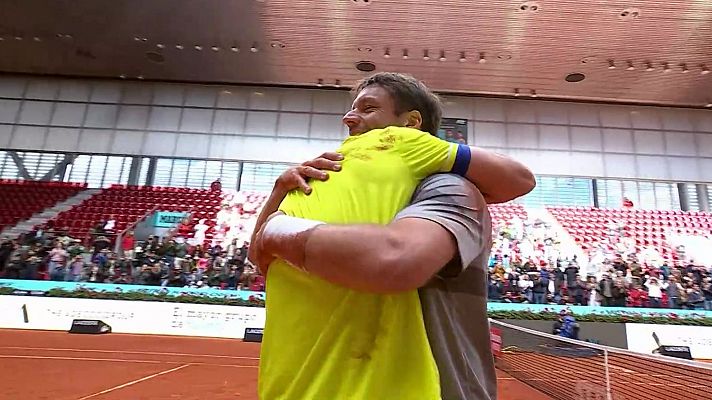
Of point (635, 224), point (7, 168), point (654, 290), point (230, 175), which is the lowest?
point (654, 290)

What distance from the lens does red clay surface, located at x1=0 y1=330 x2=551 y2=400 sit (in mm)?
3988

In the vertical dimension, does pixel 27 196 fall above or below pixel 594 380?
above

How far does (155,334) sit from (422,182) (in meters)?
11.4

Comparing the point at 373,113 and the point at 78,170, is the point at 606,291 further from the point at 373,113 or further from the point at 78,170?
the point at 78,170

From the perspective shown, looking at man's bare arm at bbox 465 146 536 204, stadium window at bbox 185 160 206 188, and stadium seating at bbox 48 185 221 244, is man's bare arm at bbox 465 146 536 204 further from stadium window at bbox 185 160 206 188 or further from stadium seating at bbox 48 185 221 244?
stadium window at bbox 185 160 206 188

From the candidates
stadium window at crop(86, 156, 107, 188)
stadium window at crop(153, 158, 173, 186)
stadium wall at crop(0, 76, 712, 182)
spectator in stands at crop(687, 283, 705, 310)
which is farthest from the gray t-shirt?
stadium window at crop(86, 156, 107, 188)

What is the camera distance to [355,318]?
682 mm

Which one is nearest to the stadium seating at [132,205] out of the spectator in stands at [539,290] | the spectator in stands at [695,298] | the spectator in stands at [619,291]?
the spectator in stands at [539,290]

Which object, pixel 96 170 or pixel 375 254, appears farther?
pixel 96 170

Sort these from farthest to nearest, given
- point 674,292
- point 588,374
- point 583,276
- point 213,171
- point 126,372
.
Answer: point 213,171
point 583,276
point 674,292
point 588,374
point 126,372

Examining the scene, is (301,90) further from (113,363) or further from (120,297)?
(113,363)

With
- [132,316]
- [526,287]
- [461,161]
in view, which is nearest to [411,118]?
[461,161]

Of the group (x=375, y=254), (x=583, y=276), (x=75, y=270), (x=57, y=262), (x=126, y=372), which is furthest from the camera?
(x=583, y=276)

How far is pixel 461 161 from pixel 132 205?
16033mm
